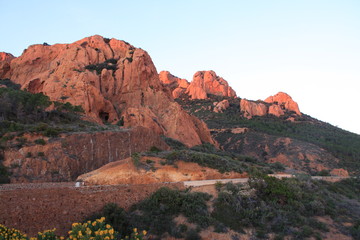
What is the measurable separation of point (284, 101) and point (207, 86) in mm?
22653

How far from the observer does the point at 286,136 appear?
2325 inches

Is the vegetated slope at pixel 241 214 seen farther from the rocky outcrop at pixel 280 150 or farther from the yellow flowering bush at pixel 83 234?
the rocky outcrop at pixel 280 150

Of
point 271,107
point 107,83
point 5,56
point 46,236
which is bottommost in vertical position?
point 46,236

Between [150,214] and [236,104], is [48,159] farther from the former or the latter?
[236,104]

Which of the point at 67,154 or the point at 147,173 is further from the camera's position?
the point at 67,154

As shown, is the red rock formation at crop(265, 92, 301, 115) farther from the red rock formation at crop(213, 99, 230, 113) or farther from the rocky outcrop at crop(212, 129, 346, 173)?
the rocky outcrop at crop(212, 129, 346, 173)

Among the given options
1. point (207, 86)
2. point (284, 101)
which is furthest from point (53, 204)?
point (207, 86)

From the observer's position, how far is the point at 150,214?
43.7 ft

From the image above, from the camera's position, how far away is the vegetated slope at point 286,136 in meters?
47.7

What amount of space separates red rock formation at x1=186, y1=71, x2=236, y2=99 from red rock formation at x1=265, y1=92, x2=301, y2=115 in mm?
11729

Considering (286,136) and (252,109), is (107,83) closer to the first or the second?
(286,136)

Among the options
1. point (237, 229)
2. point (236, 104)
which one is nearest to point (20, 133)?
point (237, 229)

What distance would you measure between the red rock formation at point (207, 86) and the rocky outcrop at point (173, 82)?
3858mm

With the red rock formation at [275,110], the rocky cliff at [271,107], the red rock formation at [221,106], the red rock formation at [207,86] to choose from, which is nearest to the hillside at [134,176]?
the rocky cliff at [271,107]
